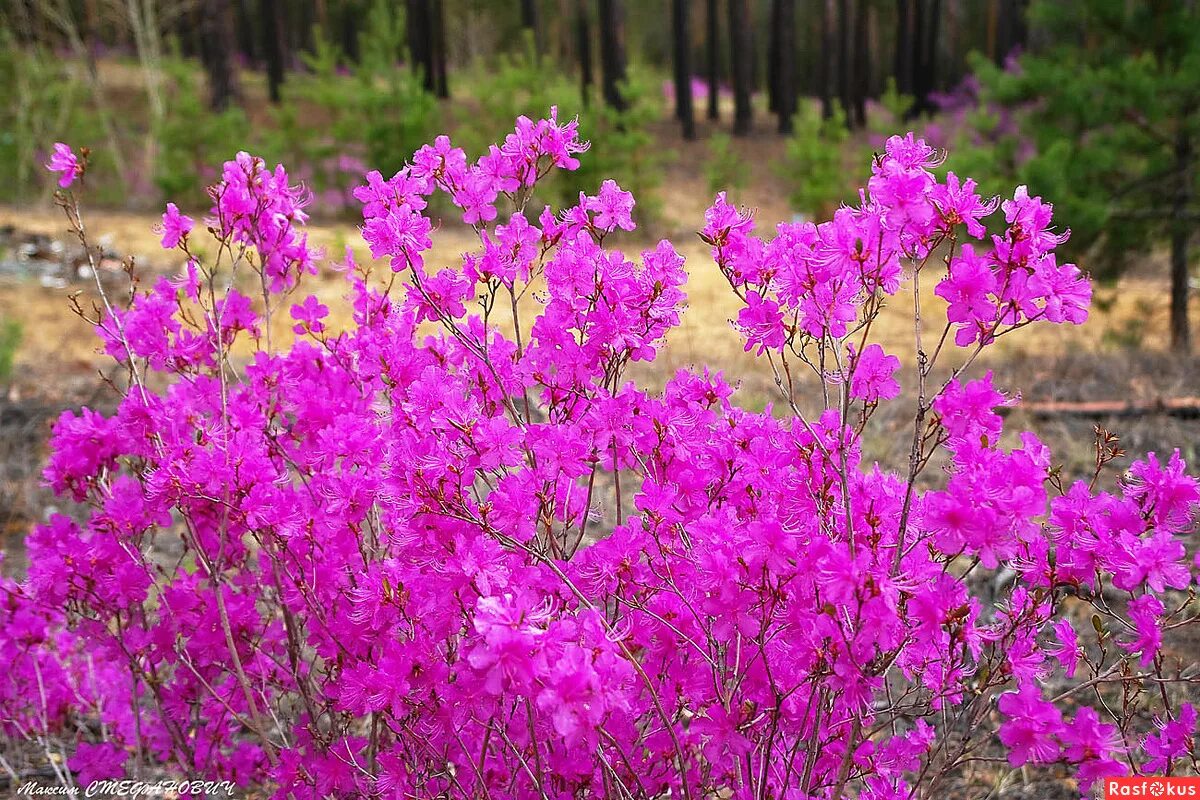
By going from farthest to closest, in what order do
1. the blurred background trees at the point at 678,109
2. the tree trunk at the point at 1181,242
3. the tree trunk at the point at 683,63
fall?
the tree trunk at the point at 683,63 < the tree trunk at the point at 1181,242 < the blurred background trees at the point at 678,109

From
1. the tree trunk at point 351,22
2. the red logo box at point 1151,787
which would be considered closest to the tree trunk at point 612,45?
the tree trunk at point 351,22

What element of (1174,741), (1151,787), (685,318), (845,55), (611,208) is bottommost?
(685,318)

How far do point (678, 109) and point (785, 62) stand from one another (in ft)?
8.26

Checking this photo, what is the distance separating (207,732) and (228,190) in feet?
3.95

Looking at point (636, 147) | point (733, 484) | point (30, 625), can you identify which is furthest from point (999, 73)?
point (30, 625)

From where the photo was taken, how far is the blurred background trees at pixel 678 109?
22.4 feet

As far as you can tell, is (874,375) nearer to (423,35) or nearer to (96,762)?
(96,762)

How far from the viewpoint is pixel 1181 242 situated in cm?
732

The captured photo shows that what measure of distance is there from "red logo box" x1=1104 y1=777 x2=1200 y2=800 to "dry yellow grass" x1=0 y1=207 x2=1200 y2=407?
328 centimetres

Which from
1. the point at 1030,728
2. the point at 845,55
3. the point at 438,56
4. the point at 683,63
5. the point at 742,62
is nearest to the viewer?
the point at 1030,728

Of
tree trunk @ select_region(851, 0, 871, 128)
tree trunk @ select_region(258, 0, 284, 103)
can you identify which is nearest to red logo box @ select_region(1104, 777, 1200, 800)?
tree trunk @ select_region(851, 0, 871, 128)

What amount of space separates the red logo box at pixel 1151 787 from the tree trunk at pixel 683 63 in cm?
1879

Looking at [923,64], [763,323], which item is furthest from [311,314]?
[923,64]

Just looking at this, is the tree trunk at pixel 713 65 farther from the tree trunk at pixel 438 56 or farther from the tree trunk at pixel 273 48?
the tree trunk at pixel 273 48
